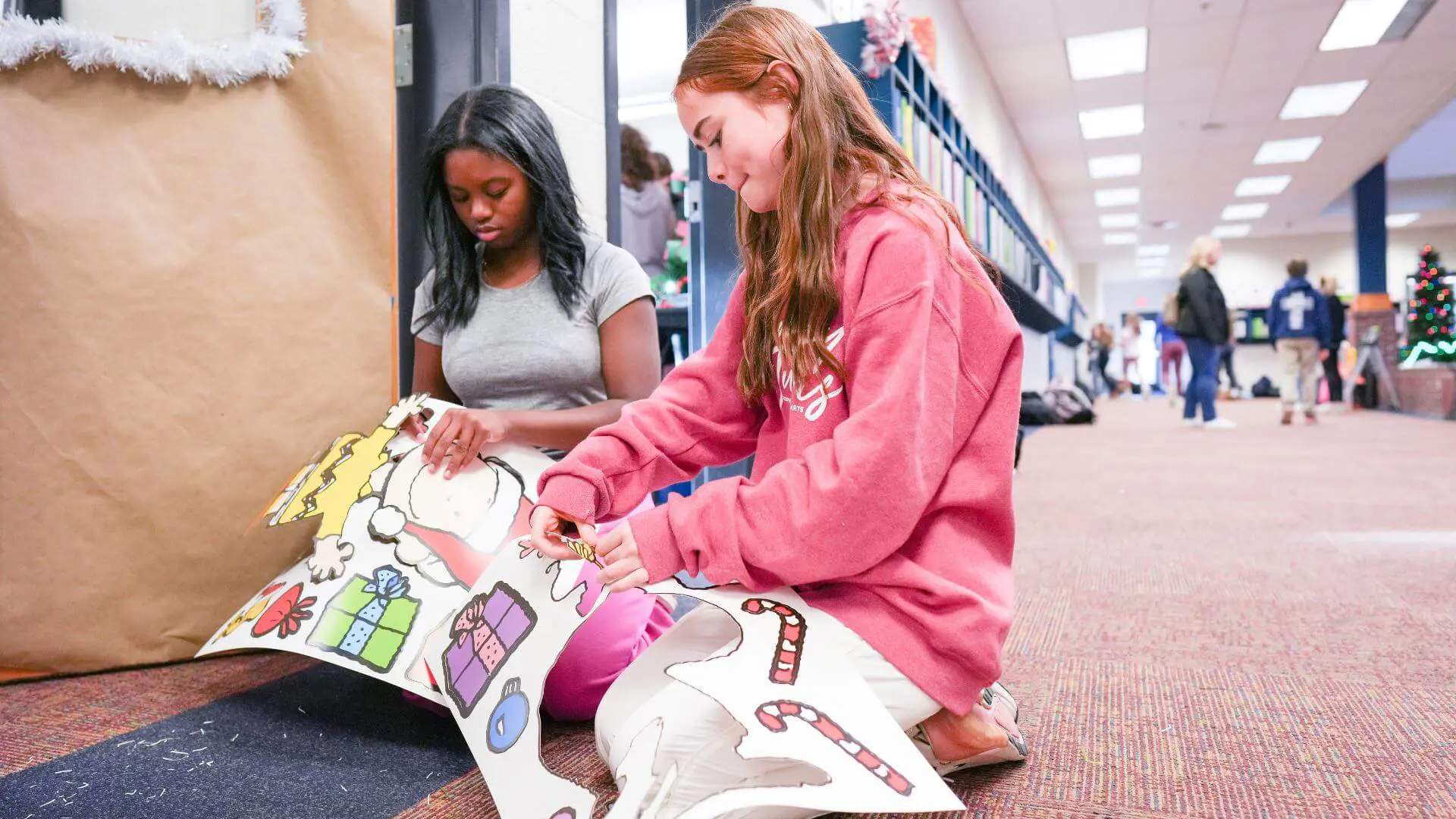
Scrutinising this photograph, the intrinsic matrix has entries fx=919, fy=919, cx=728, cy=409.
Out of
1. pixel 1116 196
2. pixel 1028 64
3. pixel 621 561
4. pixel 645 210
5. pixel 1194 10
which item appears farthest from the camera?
pixel 1116 196

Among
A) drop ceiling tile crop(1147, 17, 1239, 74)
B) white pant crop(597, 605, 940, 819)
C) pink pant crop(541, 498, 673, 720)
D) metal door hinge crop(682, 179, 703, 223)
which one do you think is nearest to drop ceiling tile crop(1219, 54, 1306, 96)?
drop ceiling tile crop(1147, 17, 1239, 74)

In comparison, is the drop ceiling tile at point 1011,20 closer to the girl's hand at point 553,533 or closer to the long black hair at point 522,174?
the long black hair at point 522,174

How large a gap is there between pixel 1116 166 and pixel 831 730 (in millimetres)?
9407

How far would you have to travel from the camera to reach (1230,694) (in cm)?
121

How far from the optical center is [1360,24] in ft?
17.7

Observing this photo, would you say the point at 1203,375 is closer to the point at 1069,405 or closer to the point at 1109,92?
the point at 1069,405

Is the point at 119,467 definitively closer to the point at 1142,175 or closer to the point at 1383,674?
the point at 1383,674

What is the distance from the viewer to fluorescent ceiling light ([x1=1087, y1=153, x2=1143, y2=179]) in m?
8.60

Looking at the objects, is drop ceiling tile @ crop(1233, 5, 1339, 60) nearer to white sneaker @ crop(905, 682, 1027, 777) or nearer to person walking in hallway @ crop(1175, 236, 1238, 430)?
person walking in hallway @ crop(1175, 236, 1238, 430)

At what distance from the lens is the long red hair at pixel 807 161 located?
0.89 m

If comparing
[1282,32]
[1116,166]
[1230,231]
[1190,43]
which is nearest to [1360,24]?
[1282,32]

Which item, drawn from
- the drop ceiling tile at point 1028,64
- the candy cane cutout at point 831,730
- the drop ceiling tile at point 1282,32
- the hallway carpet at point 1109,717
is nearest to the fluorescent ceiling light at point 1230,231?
the drop ceiling tile at point 1282,32

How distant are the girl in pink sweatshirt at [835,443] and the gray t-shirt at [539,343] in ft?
1.16

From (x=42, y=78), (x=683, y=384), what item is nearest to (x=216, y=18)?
(x=42, y=78)
